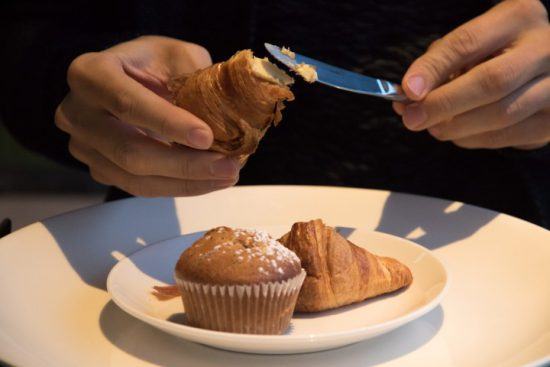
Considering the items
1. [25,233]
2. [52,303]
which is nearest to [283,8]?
[25,233]

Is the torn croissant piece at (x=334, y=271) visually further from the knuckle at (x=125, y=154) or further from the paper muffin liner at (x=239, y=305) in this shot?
the knuckle at (x=125, y=154)

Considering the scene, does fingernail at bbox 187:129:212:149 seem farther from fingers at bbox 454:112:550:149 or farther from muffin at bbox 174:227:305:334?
Result: fingers at bbox 454:112:550:149

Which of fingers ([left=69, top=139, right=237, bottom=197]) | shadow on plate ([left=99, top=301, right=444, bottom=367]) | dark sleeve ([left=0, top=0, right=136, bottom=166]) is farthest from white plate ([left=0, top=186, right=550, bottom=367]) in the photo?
dark sleeve ([left=0, top=0, right=136, bottom=166])

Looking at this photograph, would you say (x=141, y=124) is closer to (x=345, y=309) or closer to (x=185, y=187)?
(x=185, y=187)

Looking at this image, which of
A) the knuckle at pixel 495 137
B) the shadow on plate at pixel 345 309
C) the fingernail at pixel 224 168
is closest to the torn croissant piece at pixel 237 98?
the fingernail at pixel 224 168

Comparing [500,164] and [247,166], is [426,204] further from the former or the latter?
[247,166]
